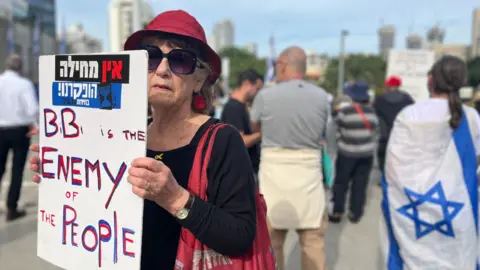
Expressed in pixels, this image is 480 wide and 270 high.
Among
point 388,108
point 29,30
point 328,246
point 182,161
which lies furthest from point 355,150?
point 29,30

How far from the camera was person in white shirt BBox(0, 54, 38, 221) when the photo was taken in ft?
15.8

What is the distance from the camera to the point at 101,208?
130cm

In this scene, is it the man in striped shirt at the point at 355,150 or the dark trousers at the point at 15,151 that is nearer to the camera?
the dark trousers at the point at 15,151

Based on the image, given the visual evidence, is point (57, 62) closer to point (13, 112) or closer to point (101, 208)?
point (101, 208)

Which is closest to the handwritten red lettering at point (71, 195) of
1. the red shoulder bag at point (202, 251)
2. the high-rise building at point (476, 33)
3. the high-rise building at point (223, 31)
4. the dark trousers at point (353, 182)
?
the red shoulder bag at point (202, 251)

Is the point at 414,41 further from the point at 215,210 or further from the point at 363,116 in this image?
the point at 215,210

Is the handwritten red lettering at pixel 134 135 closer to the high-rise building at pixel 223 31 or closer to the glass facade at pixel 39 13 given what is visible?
the glass facade at pixel 39 13

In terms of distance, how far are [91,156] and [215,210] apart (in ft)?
1.36

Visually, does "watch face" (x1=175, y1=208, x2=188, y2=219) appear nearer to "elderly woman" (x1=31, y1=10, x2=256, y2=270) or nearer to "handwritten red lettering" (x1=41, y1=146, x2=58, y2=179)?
"elderly woman" (x1=31, y1=10, x2=256, y2=270)

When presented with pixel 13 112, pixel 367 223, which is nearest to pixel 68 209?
pixel 13 112

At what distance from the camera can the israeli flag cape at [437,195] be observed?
250 cm

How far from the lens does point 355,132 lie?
16.5 feet

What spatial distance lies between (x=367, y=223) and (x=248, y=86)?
7.42 feet

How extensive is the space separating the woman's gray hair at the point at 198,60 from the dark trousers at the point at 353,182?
3811 millimetres
